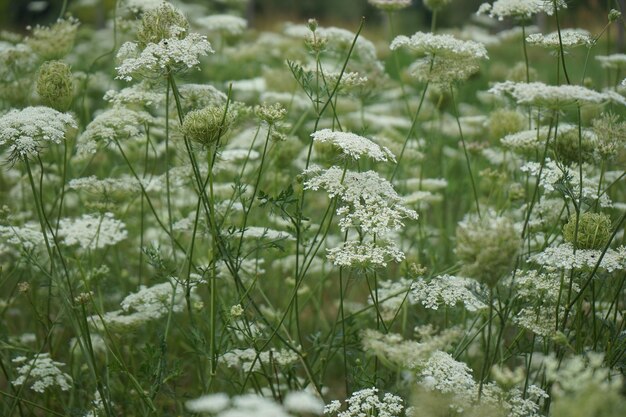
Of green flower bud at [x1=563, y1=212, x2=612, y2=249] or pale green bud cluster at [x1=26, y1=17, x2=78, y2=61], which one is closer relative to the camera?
green flower bud at [x1=563, y1=212, x2=612, y2=249]

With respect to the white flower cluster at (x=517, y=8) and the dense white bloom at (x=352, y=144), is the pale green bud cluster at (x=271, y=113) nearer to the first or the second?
→ the dense white bloom at (x=352, y=144)

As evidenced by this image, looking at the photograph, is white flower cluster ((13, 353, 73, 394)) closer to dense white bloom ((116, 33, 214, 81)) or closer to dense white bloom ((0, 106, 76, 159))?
dense white bloom ((0, 106, 76, 159))

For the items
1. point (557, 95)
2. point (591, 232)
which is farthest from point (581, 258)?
point (557, 95)

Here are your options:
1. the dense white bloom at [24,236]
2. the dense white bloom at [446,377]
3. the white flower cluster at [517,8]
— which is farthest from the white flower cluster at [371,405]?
the white flower cluster at [517,8]

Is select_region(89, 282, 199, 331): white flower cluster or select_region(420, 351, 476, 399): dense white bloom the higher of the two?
select_region(420, 351, 476, 399): dense white bloom

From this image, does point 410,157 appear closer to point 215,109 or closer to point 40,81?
point 215,109

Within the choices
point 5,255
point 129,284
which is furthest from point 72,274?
point 5,255

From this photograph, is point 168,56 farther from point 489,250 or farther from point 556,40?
point 556,40

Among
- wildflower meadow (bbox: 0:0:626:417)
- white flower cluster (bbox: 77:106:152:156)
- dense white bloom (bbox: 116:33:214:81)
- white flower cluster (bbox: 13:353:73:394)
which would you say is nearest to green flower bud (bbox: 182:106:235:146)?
wildflower meadow (bbox: 0:0:626:417)
